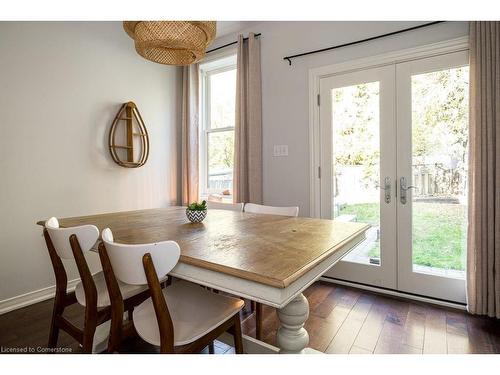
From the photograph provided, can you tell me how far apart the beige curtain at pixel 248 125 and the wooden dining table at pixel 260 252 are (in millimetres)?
1207

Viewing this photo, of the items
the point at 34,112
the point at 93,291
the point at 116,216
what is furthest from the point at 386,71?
the point at 34,112

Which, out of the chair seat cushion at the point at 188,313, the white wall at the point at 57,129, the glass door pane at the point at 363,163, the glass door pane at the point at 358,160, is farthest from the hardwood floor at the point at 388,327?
the white wall at the point at 57,129

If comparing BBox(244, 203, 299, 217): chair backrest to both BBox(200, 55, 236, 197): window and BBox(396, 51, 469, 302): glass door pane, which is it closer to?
BBox(396, 51, 469, 302): glass door pane

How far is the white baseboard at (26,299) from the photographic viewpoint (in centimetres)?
229

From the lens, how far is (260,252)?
113 cm

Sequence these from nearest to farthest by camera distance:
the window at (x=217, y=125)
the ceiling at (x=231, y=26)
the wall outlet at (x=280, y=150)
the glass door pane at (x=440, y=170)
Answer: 1. the glass door pane at (x=440, y=170)
2. the wall outlet at (x=280, y=150)
3. the ceiling at (x=231, y=26)
4. the window at (x=217, y=125)

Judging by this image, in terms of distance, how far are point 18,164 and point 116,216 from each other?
1067mm

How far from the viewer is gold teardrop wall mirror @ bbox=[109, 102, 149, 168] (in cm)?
303

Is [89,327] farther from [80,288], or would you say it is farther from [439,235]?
[439,235]

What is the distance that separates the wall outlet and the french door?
1.30 feet

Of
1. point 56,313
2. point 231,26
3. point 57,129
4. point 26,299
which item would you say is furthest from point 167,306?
point 231,26

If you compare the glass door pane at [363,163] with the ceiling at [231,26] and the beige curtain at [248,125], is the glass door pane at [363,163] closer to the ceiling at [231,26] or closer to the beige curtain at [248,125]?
the beige curtain at [248,125]

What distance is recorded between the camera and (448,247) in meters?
2.32
